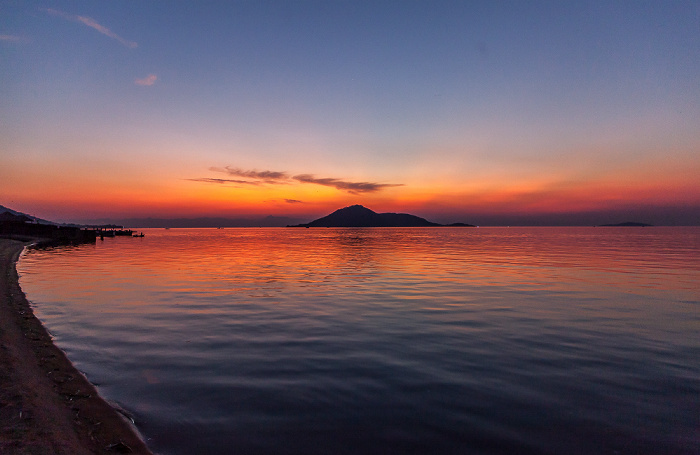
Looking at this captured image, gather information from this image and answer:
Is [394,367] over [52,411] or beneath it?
beneath

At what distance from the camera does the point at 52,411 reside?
6410mm

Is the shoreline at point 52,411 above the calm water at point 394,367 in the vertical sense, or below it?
above

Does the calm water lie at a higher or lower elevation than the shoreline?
lower

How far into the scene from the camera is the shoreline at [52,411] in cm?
541

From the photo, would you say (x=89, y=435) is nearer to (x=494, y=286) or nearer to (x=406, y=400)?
(x=406, y=400)

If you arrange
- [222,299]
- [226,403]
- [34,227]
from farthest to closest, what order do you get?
[34,227]
[222,299]
[226,403]

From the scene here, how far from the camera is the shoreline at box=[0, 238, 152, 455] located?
541 centimetres

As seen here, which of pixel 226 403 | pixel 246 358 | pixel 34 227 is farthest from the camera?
pixel 34 227

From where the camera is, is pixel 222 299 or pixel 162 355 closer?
pixel 162 355

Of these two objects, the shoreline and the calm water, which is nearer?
the shoreline

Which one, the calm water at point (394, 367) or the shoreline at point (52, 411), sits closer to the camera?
the shoreline at point (52, 411)

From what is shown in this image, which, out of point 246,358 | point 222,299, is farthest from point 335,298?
point 246,358

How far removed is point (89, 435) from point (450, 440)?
20.0 ft

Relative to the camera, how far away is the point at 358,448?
596cm
